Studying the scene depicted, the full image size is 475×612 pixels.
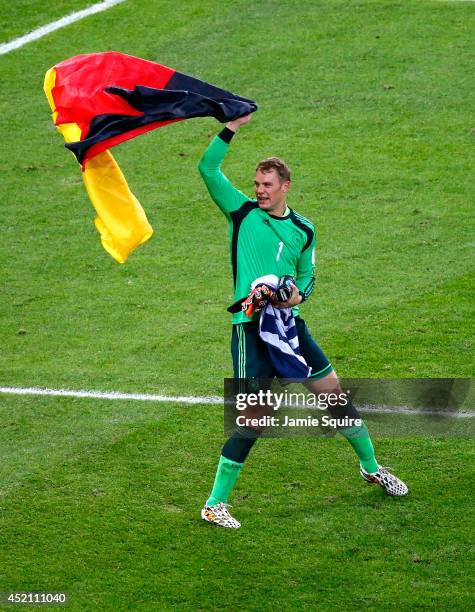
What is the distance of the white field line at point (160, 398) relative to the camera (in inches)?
408

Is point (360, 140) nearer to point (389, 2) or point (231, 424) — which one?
point (389, 2)

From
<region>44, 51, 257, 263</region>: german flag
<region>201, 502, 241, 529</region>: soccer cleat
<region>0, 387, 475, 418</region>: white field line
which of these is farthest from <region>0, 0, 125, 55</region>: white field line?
<region>201, 502, 241, 529</region>: soccer cleat

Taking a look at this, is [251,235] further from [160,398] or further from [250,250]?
[160,398]

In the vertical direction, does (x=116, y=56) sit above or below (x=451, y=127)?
above

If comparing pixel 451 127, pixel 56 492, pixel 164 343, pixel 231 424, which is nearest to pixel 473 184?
pixel 451 127

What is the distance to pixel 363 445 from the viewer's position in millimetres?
9047

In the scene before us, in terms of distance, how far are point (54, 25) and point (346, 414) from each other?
12.3 metres

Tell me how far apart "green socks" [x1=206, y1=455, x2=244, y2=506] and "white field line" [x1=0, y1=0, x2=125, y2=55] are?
1192 centimetres

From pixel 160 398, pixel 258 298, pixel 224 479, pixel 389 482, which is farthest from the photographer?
pixel 160 398

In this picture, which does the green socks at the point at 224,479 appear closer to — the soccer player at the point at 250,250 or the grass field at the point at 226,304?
the soccer player at the point at 250,250

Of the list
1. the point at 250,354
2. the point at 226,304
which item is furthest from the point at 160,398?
the point at 250,354

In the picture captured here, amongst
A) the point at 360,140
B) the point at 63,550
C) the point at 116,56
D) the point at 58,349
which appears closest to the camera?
the point at 63,550

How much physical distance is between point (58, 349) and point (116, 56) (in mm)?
3651

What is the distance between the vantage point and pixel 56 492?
9289 millimetres
